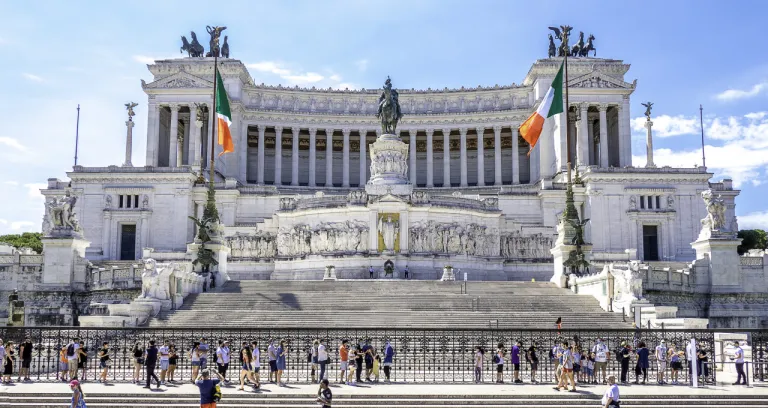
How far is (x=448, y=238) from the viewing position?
56594mm

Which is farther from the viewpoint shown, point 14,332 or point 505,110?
point 505,110

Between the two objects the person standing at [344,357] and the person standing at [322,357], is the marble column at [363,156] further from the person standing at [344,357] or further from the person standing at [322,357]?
the person standing at [322,357]

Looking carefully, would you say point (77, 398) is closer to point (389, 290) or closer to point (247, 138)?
point (389, 290)

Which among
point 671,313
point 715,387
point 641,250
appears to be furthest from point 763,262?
point 715,387

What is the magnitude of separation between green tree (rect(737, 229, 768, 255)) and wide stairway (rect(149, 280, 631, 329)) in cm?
5264

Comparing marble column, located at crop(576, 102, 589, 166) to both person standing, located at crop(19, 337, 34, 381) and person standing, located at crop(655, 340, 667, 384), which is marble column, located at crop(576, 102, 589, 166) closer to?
person standing, located at crop(655, 340, 667, 384)

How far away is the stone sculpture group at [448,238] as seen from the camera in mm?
56000

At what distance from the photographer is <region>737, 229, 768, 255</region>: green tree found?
87.1 meters

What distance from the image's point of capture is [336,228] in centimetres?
5634

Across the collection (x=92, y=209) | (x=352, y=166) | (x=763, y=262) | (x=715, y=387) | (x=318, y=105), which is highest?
(x=318, y=105)

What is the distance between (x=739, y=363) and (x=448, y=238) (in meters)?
32.5

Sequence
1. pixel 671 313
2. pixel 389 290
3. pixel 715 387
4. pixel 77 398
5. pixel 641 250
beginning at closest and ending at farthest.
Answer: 1. pixel 77 398
2. pixel 715 387
3. pixel 671 313
4. pixel 389 290
5. pixel 641 250

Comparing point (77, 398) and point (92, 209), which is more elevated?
point (92, 209)

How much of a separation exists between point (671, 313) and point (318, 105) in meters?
61.0
